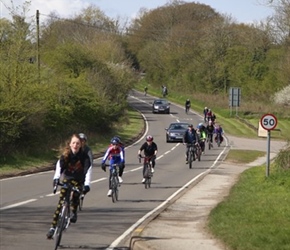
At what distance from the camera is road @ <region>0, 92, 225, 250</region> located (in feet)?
41.9

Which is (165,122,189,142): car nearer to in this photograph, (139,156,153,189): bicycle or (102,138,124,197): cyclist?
(139,156,153,189): bicycle

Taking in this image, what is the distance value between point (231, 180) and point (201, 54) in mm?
69110

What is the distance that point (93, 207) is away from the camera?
1805 cm

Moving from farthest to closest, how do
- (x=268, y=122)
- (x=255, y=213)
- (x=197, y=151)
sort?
(x=197, y=151), (x=268, y=122), (x=255, y=213)

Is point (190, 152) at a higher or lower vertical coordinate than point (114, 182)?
lower

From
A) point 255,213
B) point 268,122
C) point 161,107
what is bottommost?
point 255,213

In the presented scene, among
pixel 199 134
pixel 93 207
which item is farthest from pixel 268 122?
pixel 199 134

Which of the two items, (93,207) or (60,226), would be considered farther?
(93,207)

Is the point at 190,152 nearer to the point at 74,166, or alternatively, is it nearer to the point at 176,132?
the point at 176,132

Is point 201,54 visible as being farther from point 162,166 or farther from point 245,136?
point 162,166

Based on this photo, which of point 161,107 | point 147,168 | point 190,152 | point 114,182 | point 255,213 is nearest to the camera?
point 255,213

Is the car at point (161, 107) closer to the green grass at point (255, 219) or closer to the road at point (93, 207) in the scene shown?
the road at point (93, 207)

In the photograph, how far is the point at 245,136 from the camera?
61469mm

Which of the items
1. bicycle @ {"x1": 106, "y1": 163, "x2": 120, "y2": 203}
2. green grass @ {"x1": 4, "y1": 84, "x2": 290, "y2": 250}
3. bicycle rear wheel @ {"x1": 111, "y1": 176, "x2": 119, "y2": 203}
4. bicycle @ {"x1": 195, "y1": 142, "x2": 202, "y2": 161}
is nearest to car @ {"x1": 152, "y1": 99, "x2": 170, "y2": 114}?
bicycle @ {"x1": 195, "y1": 142, "x2": 202, "y2": 161}
